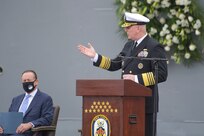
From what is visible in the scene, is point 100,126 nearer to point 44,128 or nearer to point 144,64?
point 144,64

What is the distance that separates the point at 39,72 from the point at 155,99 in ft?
11.8

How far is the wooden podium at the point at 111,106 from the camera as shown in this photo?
6.01m

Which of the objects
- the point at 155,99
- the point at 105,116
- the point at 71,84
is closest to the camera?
the point at 105,116

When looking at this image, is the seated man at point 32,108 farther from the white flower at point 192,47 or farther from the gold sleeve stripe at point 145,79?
the white flower at point 192,47

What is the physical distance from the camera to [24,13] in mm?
9969

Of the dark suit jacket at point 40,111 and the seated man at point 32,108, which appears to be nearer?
the seated man at point 32,108

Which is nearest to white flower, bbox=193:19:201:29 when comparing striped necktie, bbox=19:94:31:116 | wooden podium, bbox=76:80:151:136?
striped necktie, bbox=19:94:31:116

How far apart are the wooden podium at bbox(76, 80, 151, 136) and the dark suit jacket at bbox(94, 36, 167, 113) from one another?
1.17 ft

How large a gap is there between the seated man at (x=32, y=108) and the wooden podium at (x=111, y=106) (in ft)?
5.79

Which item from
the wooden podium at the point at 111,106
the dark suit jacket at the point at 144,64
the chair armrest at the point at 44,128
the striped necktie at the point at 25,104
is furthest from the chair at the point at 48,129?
the wooden podium at the point at 111,106

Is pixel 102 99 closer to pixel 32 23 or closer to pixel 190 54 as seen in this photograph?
pixel 190 54

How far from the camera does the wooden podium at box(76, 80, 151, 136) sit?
6.01m

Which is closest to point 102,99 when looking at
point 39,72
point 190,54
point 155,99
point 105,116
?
point 105,116

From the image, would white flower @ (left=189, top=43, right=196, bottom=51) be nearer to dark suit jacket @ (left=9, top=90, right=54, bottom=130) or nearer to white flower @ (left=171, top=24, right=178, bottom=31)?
white flower @ (left=171, top=24, right=178, bottom=31)
